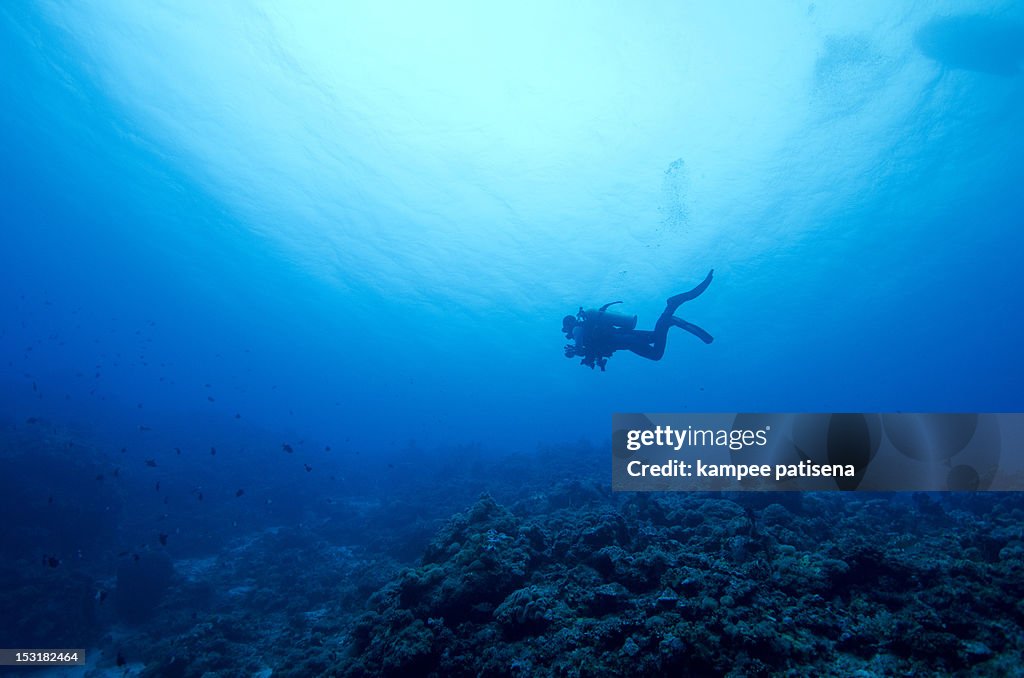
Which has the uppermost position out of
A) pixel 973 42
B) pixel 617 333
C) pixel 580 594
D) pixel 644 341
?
pixel 973 42

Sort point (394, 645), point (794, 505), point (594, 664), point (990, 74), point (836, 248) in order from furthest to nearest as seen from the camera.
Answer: point (836, 248)
point (990, 74)
point (794, 505)
point (394, 645)
point (594, 664)

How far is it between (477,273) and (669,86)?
28.7 m

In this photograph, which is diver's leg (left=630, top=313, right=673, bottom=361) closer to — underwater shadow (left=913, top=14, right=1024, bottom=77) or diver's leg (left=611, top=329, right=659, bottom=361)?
diver's leg (left=611, top=329, right=659, bottom=361)

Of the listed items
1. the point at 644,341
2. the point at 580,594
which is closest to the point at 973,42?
the point at 644,341

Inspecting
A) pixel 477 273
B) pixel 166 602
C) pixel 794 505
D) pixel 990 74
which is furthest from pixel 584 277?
pixel 166 602

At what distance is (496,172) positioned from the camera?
1299 inches

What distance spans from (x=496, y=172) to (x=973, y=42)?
91.0ft

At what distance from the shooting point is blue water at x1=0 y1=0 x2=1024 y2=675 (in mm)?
24797

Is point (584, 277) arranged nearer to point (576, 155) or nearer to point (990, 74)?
point (576, 155)

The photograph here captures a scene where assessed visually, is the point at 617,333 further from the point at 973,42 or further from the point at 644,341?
the point at 973,42

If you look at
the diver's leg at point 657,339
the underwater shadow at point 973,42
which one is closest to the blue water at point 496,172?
the underwater shadow at point 973,42

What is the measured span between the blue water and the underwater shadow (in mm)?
131

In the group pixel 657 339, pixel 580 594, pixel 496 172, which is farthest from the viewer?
pixel 496 172

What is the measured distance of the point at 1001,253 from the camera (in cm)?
4959
